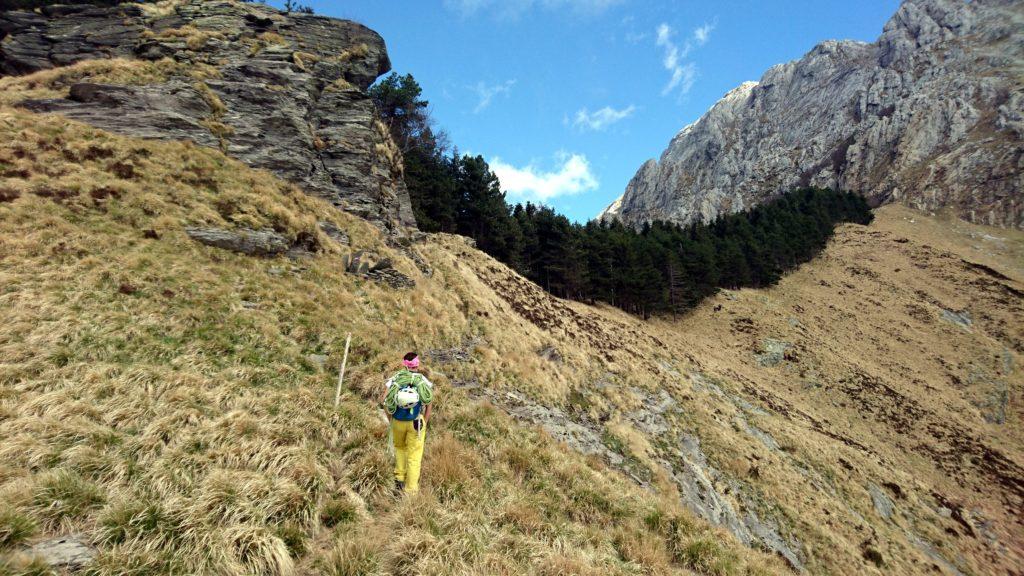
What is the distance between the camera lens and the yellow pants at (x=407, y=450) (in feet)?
21.7

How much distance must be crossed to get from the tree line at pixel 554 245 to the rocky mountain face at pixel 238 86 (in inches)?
474

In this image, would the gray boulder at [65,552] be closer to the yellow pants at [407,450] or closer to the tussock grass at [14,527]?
the tussock grass at [14,527]

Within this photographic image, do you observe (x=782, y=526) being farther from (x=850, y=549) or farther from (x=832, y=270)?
(x=832, y=270)

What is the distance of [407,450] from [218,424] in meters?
3.52

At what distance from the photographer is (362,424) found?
8172 millimetres

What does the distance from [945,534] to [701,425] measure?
49.1 ft

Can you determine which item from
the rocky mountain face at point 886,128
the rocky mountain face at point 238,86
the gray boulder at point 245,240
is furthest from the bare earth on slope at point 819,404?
the rocky mountain face at point 886,128

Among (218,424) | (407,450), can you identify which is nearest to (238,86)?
(218,424)

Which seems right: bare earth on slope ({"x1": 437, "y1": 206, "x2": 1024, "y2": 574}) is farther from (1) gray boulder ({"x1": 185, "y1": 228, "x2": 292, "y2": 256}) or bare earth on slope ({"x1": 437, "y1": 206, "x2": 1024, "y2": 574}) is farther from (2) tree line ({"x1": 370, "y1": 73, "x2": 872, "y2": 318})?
(1) gray boulder ({"x1": 185, "y1": 228, "x2": 292, "y2": 256})

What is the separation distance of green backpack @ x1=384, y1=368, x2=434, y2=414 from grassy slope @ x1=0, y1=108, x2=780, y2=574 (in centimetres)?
122

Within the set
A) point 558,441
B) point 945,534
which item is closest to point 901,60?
point 945,534

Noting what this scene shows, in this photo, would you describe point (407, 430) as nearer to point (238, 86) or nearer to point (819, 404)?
point (238, 86)

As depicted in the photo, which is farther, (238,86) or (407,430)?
(238,86)

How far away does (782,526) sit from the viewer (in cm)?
1639
